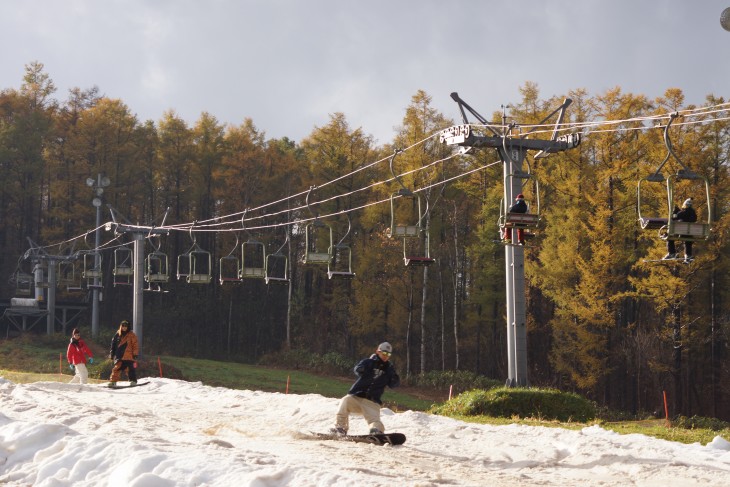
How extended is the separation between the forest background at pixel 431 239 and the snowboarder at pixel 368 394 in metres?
10.9

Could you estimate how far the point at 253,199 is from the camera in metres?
64.4

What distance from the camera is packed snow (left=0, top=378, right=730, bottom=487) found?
10.9 m

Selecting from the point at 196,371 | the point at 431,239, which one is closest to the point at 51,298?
the point at 196,371

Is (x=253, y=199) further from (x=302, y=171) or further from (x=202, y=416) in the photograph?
(x=202, y=416)

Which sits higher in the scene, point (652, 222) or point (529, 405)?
point (652, 222)

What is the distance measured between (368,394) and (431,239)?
38614 millimetres

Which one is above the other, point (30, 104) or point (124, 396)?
point (30, 104)

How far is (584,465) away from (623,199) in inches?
1093

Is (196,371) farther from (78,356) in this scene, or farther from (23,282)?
(23,282)

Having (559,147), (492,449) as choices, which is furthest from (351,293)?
(492,449)

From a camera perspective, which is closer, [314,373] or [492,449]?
[492,449]

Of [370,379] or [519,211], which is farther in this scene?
[519,211]

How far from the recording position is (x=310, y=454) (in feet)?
42.3

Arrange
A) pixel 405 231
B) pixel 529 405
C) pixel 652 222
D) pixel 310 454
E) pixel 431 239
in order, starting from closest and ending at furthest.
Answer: pixel 310 454, pixel 652 222, pixel 529 405, pixel 405 231, pixel 431 239
